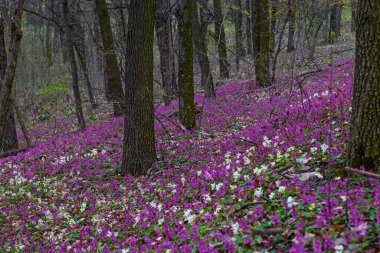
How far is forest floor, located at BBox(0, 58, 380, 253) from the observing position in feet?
14.6

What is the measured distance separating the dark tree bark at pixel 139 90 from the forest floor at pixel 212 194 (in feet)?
1.63

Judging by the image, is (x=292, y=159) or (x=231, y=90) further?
(x=231, y=90)

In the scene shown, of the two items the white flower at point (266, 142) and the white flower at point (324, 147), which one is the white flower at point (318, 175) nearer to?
the white flower at point (324, 147)

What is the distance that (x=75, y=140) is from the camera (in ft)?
46.2

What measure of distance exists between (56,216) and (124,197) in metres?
1.45

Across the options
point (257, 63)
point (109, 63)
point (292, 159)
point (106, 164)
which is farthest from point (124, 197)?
point (109, 63)

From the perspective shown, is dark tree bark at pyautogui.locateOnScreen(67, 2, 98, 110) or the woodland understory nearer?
the woodland understory

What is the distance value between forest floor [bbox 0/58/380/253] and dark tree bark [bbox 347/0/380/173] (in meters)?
0.35

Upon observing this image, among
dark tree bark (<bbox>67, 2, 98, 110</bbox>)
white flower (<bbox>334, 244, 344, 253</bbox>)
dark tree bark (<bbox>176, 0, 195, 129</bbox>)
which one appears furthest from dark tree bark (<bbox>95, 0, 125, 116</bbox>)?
white flower (<bbox>334, 244, 344, 253</bbox>)

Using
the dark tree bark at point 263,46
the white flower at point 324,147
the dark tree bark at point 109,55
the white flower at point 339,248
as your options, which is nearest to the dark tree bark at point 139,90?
the white flower at point 324,147

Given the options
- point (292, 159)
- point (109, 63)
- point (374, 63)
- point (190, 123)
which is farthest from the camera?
point (109, 63)

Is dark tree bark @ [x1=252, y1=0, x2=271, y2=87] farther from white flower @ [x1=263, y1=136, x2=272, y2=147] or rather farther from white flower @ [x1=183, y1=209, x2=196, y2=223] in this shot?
white flower @ [x1=183, y1=209, x2=196, y2=223]

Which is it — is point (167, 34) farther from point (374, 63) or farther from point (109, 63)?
point (374, 63)

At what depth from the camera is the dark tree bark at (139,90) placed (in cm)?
901
